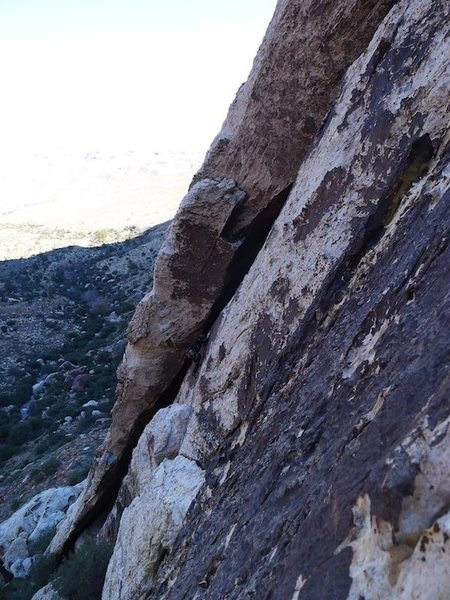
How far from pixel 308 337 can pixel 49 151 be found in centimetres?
20481

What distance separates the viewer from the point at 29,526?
1413 cm

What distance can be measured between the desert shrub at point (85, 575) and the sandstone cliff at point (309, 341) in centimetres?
108

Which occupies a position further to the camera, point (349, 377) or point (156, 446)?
point (156, 446)

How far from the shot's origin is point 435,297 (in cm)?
371

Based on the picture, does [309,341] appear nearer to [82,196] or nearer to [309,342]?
[309,342]

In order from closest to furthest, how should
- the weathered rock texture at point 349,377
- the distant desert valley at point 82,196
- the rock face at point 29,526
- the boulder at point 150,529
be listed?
the weathered rock texture at point 349,377
the boulder at point 150,529
the rock face at point 29,526
the distant desert valley at point 82,196

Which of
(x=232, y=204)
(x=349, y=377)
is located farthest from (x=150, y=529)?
(x=232, y=204)

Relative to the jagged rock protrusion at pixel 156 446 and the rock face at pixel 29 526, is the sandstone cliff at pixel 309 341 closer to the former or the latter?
the jagged rock protrusion at pixel 156 446

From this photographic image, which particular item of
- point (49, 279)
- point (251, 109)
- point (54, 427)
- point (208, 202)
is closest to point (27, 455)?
point (54, 427)

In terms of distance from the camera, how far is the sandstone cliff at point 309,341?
3.06 metres

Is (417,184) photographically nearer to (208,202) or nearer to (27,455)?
(208,202)

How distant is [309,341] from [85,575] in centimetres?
682

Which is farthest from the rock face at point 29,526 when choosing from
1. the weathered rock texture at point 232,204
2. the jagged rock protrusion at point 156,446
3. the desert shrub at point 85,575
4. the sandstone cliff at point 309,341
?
the jagged rock protrusion at point 156,446

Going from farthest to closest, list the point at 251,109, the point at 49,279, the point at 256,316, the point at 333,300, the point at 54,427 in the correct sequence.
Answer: the point at 49,279, the point at 54,427, the point at 251,109, the point at 256,316, the point at 333,300
